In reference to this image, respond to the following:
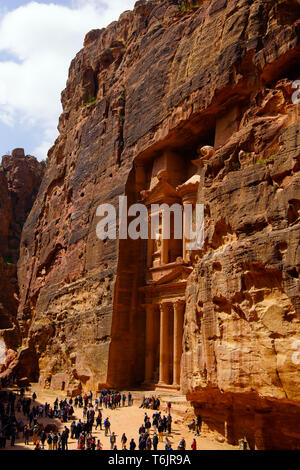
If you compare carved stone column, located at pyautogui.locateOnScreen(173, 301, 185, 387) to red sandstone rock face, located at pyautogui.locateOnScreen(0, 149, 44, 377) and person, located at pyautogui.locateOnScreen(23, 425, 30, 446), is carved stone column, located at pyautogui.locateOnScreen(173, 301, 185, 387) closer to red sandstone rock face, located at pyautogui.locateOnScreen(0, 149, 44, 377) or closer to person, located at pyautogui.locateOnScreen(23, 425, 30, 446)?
person, located at pyautogui.locateOnScreen(23, 425, 30, 446)

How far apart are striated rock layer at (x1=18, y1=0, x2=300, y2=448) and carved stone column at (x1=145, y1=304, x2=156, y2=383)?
34.5 inches

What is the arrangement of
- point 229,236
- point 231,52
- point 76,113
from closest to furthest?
point 229,236, point 231,52, point 76,113

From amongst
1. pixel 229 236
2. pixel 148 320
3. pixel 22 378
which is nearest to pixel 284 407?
pixel 229 236

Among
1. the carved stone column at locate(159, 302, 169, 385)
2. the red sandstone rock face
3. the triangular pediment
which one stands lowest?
the carved stone column at locate(159, 302, 169, 385)

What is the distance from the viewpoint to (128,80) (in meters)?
36.8

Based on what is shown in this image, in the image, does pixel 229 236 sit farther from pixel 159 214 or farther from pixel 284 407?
pixel 159 214

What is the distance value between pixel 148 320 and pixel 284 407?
54.2 ft

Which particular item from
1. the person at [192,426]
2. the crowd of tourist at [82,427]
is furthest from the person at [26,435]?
the person at [192,426]

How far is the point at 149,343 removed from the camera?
30.0 metres

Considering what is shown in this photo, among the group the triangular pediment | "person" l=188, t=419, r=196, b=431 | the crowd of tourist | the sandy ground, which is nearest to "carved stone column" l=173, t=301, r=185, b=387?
the triangular pediment

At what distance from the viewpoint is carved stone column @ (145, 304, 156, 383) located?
29.5 meters

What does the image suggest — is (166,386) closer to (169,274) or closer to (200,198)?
(169,274)

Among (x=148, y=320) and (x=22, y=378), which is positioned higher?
(x=148, y=320)
